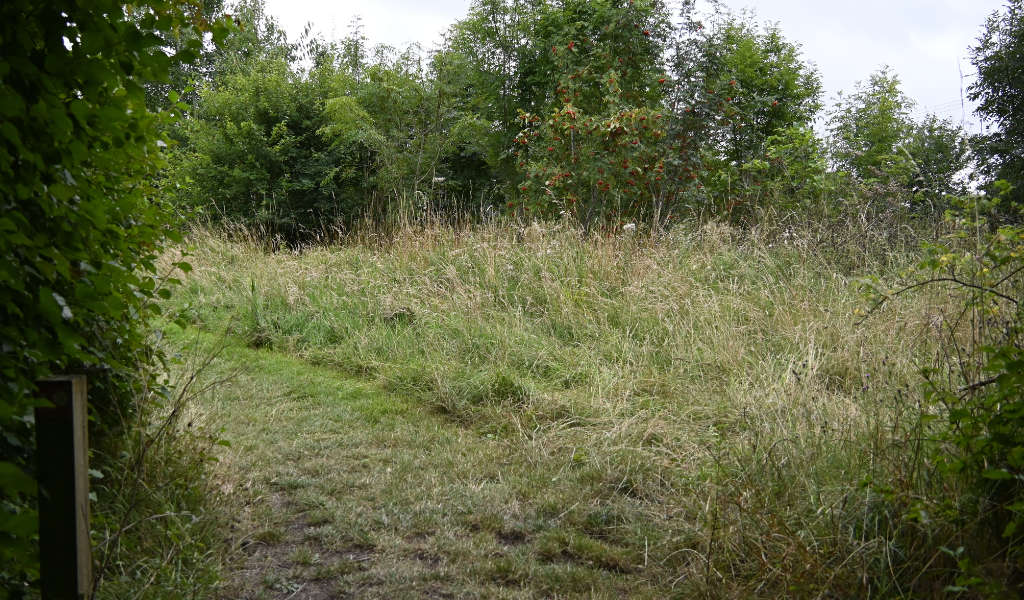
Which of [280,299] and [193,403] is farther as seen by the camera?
[280,299]

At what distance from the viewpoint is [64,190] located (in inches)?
63.8

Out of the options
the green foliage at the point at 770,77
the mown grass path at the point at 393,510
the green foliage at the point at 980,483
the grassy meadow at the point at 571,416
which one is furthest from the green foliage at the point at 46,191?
the green foliage at the point at 770,77

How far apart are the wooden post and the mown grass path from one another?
1.20 m

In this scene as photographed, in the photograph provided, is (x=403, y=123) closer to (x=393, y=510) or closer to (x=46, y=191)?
(x=393, y=510)

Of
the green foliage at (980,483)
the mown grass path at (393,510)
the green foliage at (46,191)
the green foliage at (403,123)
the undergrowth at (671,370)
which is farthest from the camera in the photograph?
the green foliage at (403,123)

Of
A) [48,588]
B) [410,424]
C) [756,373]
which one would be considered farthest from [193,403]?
[756,373]

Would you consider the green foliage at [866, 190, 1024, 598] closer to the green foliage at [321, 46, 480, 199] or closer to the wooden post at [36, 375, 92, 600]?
the wooden post at [36, 375, 92, 600]

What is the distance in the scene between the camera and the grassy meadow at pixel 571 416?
8.90 ft

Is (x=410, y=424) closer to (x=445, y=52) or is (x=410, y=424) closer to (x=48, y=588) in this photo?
(x=48, y=588)

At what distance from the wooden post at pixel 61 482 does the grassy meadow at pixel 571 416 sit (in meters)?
1.20

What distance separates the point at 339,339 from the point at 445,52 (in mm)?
10061

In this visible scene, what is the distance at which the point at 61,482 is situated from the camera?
156cm

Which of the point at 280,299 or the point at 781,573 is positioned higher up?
the point at 280,299

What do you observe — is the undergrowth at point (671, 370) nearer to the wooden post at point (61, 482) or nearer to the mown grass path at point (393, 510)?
the mown grass path at point (393, 510)
